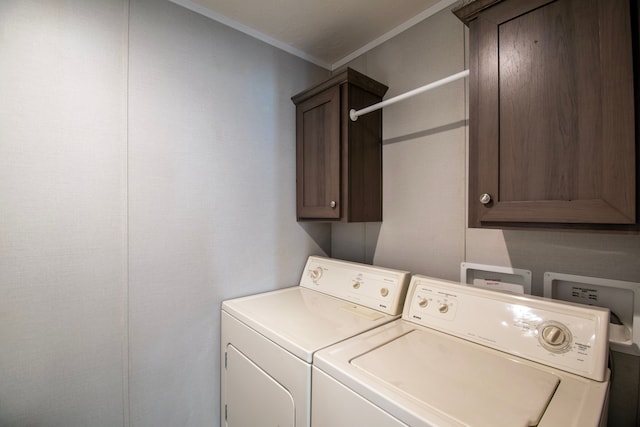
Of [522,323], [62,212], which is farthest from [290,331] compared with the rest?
[62,212]

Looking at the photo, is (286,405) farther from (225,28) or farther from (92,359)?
(225,28)

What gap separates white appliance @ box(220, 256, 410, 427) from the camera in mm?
1028

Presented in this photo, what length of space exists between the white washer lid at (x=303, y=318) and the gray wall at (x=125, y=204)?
209mm

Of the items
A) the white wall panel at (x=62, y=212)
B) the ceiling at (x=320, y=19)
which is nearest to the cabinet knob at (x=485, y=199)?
the ceiling at (x=320, y=19)

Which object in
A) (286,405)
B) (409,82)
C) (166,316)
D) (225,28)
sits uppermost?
(225,28)

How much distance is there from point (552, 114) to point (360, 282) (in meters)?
1.08

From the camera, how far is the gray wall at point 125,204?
1100mm

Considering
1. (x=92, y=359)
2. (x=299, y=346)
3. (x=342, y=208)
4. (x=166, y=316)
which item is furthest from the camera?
(x=342, y=208)

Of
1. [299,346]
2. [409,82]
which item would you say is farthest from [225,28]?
[299,346]

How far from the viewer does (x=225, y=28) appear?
1.59m

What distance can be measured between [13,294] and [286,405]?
114 cm

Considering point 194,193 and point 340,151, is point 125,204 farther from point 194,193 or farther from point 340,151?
point 340,151

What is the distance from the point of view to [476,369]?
88 cm

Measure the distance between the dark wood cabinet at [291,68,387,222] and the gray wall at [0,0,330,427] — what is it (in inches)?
9.3
